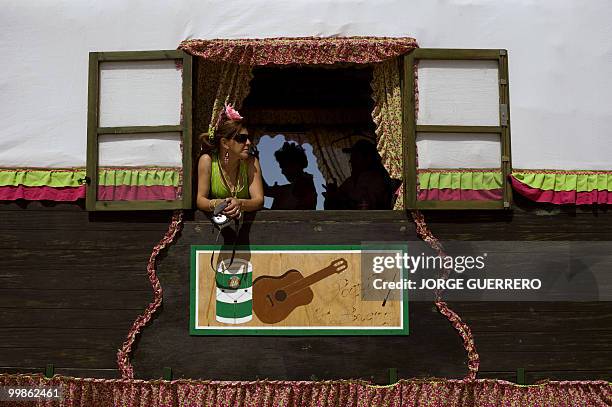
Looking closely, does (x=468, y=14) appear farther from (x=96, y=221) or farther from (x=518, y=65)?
(x=96, y=221)

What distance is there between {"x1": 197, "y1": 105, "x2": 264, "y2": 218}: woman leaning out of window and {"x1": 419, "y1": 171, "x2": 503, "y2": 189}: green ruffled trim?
4.05ft

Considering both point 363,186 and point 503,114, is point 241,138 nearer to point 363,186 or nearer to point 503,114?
point 363,186

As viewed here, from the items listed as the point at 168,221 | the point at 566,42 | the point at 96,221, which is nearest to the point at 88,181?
the point at 96,221

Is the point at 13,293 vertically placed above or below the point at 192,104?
below

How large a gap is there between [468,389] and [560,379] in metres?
0.69

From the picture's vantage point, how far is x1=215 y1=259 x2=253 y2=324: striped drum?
4.60 metres

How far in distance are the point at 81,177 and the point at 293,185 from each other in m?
2.69

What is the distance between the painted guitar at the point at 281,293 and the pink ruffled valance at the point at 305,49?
1579mm

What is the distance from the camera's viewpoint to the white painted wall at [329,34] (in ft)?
15.5

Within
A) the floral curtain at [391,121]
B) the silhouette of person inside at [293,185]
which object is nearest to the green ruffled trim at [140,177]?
the floral curtain at [391,121]

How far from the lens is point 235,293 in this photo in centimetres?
460

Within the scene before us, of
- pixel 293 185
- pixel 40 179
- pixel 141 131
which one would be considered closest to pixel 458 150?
pixel 141 131

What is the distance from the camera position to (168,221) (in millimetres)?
4707

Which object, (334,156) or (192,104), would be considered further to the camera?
(334,156)
